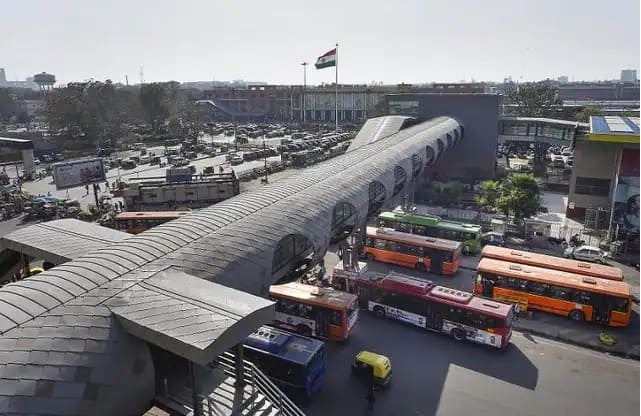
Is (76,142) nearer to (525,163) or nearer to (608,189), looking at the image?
(525,163)

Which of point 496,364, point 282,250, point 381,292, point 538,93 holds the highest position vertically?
point 538,93

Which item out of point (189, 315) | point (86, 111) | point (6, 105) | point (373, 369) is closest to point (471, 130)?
point (373, 369)

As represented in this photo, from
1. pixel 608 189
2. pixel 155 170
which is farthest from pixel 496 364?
pixel 155 170

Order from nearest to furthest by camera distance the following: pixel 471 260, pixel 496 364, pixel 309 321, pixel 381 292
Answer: pixel 496 364 < pixel 309 321 < pixel 381 292 < pixel 471 260

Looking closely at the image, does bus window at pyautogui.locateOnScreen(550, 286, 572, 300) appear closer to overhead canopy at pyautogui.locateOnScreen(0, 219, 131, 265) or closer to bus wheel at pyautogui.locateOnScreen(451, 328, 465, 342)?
bus wheel at pyautogui.locateOnScreen(451, 328, 465, 342)

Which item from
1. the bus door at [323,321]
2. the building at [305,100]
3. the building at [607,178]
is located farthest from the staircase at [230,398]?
the building at [305,100]

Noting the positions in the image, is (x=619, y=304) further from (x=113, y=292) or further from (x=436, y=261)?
(x=113, y=292)
